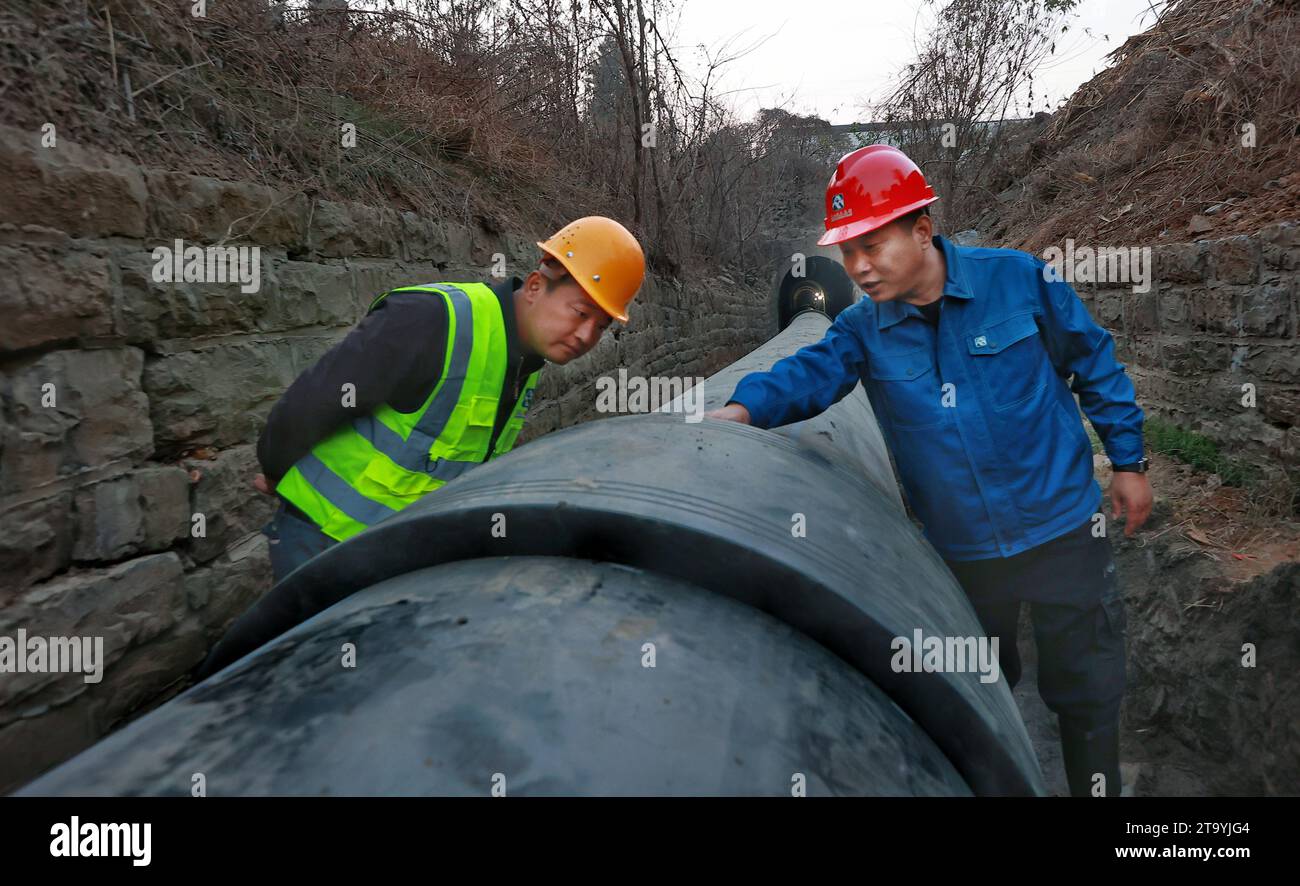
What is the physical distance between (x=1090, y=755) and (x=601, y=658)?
248 centimetres

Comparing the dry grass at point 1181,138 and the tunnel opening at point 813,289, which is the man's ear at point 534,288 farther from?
the tunnel opening at point 813,289

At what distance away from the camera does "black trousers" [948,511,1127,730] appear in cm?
243

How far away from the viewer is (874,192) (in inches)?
88.7

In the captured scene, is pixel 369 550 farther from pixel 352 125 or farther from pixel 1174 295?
pixel 1174 295

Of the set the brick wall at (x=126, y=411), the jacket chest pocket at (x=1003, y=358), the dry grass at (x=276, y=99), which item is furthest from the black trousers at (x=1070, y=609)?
the dry grass at (x=276, y=99)

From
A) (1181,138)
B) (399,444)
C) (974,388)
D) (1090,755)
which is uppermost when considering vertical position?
(1181,138)

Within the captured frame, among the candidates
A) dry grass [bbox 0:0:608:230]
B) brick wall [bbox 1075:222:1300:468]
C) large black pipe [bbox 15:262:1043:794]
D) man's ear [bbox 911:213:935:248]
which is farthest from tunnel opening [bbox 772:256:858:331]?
large black pipe [bbox 15:262:1043:794]

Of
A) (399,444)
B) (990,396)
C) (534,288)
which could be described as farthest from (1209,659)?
(399,444)

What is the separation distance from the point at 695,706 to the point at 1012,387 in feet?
5.87

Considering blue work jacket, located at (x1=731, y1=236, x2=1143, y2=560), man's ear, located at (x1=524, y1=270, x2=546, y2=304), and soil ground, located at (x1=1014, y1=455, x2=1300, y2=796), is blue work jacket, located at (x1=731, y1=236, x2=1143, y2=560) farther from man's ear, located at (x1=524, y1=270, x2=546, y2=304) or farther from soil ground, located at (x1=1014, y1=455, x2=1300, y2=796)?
soil ground, located at (x1=1014, y1=455, x2=1300, y2=796)

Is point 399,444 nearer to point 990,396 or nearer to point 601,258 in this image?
point 601,258

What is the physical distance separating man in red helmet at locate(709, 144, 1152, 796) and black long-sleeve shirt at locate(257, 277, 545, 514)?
869 mm
